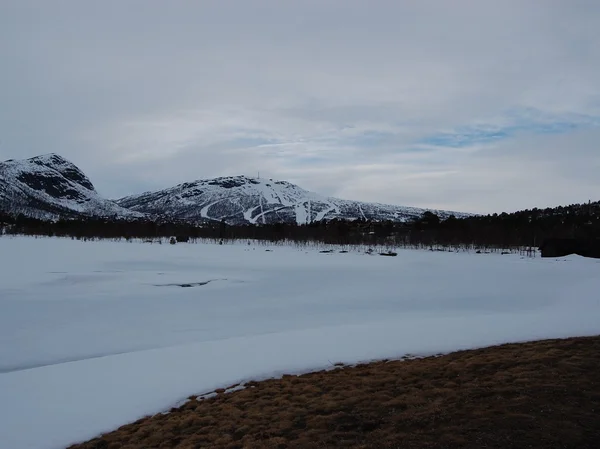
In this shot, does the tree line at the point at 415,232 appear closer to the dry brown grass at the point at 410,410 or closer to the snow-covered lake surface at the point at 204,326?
the snow-covered lake surface at the point at 204,326

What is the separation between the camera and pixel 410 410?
627 cm

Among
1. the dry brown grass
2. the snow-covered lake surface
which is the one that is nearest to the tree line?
the snow-covered lake surface

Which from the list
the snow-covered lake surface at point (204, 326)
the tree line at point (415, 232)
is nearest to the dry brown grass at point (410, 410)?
the snow-covered lake surface at point (204, 326)

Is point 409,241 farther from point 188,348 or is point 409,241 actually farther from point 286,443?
point 286,443

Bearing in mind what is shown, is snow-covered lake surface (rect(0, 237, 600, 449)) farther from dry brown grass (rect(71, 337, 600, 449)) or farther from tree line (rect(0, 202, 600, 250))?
tree line (rect(0, 202, 600, 250))

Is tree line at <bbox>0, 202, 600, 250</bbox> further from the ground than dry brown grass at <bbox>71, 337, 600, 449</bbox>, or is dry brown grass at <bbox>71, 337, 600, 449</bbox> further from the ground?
tree line at <bbox>0, 202, 600, 250</bbox>

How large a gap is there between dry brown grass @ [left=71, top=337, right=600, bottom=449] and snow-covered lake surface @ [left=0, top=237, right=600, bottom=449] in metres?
1.26

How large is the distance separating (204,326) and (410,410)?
1136 cm

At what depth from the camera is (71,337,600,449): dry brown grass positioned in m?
5.29

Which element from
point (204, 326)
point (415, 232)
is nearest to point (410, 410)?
point (204, 326)

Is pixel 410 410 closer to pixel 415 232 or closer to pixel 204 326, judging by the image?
pixel 204 326

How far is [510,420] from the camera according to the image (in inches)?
217

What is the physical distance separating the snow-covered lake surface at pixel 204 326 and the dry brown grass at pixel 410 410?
4.13 feet

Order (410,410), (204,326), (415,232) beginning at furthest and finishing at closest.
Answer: (415,232) < (204,326) < (410,410)
